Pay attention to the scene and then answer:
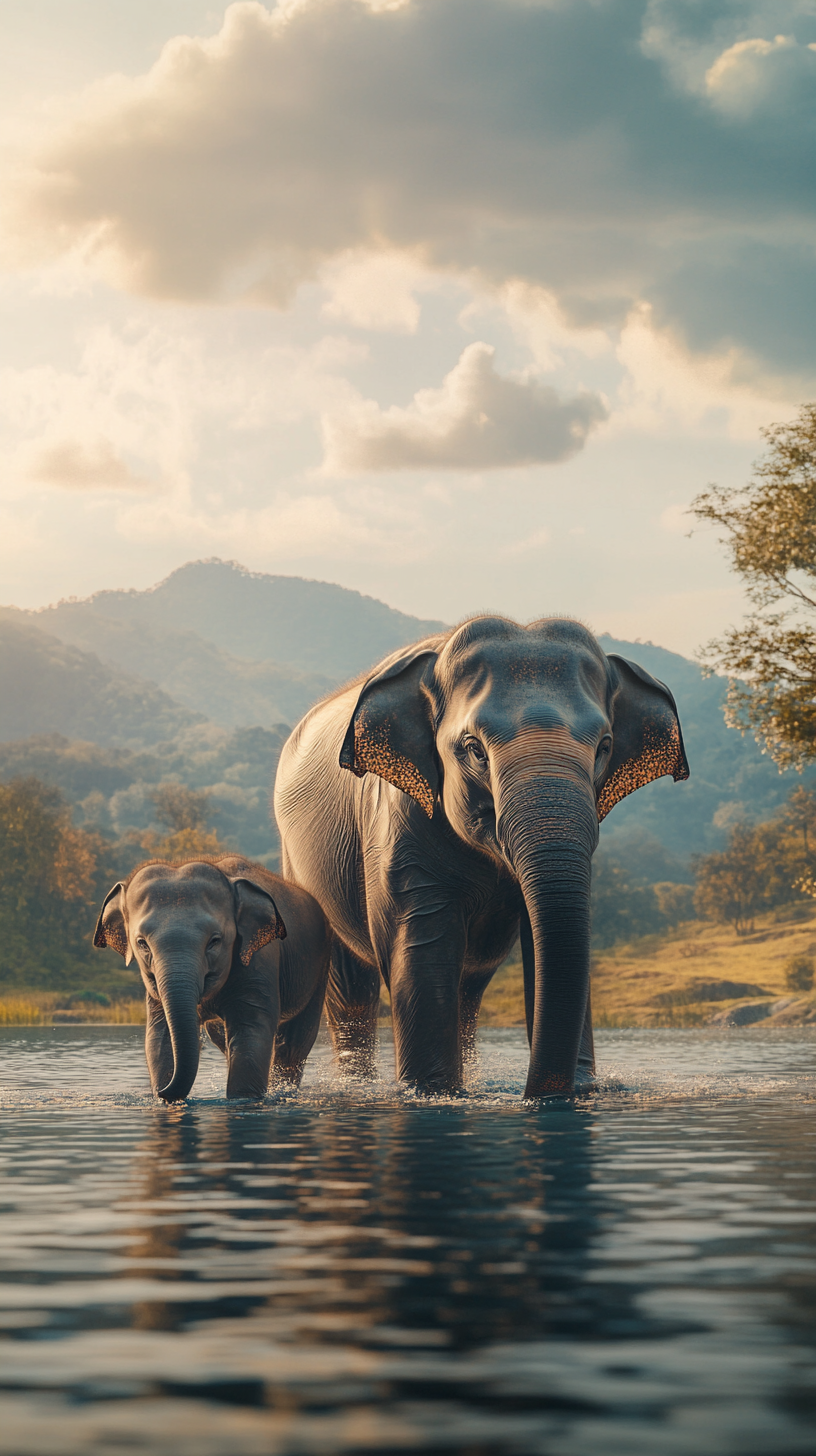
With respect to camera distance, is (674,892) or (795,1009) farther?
(674,892)

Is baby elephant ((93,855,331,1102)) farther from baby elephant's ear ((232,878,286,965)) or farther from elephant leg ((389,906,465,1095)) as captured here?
elephant leg ((389,906,465,1095))

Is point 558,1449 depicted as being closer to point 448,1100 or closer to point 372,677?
point 448,1100

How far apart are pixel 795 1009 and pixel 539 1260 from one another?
51.2m

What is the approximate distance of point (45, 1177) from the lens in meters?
8.76

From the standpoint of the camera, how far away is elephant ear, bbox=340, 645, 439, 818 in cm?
1308

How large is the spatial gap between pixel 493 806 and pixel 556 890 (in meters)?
1.14

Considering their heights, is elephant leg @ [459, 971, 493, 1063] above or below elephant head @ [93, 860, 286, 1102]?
below

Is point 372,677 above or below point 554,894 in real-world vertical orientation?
above

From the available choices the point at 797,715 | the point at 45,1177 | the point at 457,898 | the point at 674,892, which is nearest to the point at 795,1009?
the point at 797,715

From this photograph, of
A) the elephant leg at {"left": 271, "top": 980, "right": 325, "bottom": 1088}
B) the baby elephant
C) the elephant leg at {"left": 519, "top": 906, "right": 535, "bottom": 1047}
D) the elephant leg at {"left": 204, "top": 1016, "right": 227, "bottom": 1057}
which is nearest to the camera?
the elephant leg at {"left": 519, "top": 906, "right": 535, "bottom": 1047}

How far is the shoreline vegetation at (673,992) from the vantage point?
5544cm

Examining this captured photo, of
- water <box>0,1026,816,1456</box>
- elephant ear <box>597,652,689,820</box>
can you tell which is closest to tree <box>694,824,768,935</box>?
elephant ear <box>597,652,689,820</box>

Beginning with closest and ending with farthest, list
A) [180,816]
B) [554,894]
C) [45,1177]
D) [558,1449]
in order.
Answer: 1. [558,1449]
2. [45,1177]
3. [554,894]
4. [180,816]

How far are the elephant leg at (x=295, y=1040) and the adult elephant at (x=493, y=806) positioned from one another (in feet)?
10.5
